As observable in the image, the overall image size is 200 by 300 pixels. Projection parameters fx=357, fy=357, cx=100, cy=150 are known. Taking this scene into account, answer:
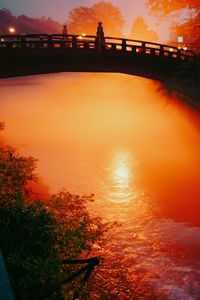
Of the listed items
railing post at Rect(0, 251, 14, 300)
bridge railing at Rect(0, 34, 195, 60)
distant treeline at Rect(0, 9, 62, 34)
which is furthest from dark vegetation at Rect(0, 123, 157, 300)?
distant treeline at Rect(0, 9, 62, 34)

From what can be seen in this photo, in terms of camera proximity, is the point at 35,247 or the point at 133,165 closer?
the point at 35,247

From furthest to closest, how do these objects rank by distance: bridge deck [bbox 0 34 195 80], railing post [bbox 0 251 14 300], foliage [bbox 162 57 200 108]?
foliage [bbox 162 57 200 108] → bridge deck [bbox 0 34 195 80] → railing post [bbox 0 251 14 300]

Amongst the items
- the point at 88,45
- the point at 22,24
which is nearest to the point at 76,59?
the point at 88,45

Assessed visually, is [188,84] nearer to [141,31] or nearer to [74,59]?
[74,59]

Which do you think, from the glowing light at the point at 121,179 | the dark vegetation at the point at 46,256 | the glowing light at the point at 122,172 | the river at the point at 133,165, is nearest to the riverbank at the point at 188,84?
the river at the point at 133,165

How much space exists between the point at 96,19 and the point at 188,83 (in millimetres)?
80470

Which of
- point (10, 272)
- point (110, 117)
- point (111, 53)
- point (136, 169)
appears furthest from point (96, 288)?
point (110, 117)

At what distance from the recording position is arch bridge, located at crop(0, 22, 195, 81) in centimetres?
2303

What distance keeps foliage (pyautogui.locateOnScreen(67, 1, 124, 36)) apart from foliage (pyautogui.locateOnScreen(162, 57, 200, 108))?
73.0m

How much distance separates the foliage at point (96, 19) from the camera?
104250 mm

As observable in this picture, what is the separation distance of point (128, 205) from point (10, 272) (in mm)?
11388

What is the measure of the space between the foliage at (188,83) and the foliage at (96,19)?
73.0 meters

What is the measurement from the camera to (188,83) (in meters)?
32.5

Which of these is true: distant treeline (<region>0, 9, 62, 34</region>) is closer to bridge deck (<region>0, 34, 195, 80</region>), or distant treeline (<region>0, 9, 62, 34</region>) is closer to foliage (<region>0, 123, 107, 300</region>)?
bridge deck (<region>0, 34, 195, 80</region>)
